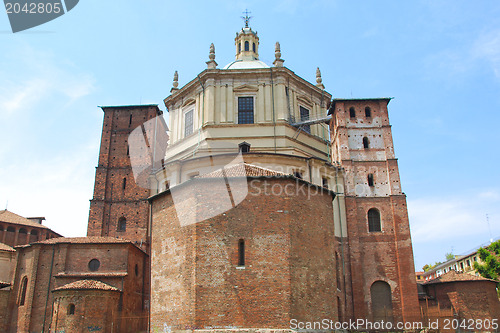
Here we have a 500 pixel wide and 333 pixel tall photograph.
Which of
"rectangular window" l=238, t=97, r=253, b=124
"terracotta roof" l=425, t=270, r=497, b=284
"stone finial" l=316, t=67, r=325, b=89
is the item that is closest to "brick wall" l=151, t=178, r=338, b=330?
"rectangular window" l=238, t=97, r=253, b=124

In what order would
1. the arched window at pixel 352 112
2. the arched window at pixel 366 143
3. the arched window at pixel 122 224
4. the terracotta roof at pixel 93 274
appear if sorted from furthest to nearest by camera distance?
the arched window at pixel 352 112, the arched window at pixel 122 224, the arched window at pixel 366 143, the terracotta roof at pixel 93 274

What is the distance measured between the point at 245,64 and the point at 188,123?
579cm

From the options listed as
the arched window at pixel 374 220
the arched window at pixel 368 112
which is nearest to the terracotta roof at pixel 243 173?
the arched window at pixel 374 220

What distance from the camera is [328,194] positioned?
20.1 meters

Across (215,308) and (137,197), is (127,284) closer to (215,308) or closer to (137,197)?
(137,197)

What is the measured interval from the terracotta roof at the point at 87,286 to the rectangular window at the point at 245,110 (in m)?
12.2

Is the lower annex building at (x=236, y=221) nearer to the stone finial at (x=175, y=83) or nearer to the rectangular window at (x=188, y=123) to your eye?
the stone finial at (x=175, y=83)

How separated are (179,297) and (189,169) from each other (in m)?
9.61

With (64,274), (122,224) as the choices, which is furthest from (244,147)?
(64,274)

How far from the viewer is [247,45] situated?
3369cm

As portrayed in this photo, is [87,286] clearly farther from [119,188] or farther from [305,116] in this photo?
[305,116]

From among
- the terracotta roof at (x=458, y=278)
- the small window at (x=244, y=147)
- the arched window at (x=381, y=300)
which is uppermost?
the small window at (x=244, y=147)

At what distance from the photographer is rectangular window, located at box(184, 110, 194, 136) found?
29.3 metres

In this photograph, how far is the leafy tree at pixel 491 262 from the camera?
31.0m
